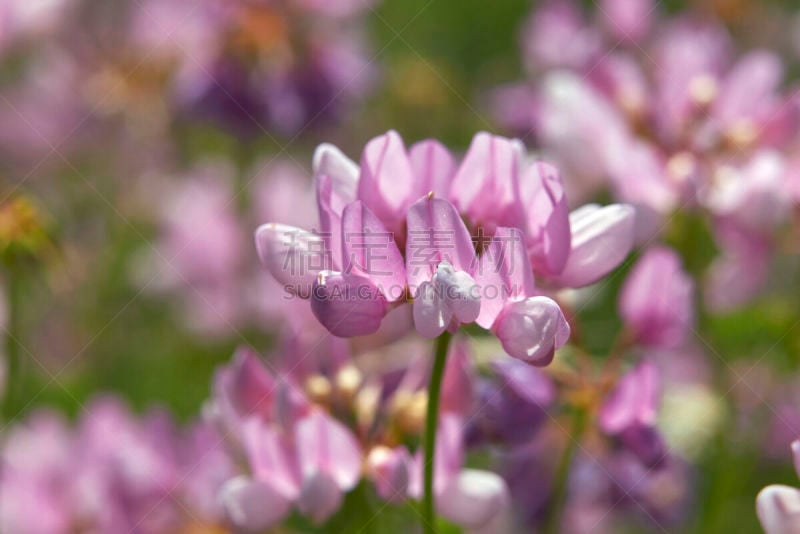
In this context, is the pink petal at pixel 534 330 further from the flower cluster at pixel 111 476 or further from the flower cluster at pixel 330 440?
the flower cluster at pixel 111 476

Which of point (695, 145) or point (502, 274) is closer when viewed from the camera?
point (502, 274)

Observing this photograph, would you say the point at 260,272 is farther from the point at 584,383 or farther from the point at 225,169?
the point at 584,383

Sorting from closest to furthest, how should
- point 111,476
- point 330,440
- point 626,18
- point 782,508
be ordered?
point 782,508, point 330,440, point 111,476, point 626,18

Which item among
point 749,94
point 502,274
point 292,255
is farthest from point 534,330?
point 749,94

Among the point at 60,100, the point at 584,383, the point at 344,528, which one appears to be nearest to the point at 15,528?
the point at 344,528

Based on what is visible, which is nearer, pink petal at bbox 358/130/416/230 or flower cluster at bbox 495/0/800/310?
pink petal at bbox 358/130/416/230

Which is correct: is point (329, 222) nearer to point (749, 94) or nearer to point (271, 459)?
point (271, 459)

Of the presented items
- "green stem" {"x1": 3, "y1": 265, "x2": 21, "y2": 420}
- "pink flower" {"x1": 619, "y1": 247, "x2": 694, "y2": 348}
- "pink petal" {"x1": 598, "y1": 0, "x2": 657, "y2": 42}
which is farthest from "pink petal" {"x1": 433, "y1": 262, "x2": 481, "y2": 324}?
"pink petal" {"x1": 598, "y1": 0, "x2": 657, "y2": 42}

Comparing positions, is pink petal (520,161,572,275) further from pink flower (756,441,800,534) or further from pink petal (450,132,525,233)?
pink flower (756,441,800,534)
